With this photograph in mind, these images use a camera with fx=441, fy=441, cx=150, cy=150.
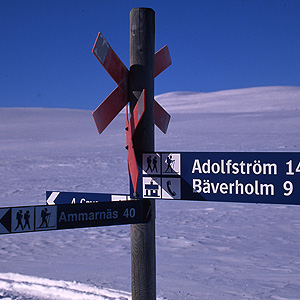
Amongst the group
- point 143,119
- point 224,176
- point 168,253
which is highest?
point 143,119

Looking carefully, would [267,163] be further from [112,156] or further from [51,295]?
[112,156]

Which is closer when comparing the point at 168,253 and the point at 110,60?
the point at 110,60

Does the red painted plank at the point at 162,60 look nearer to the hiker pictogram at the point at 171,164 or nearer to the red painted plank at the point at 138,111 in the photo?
the red painted plank at the point at 138,111

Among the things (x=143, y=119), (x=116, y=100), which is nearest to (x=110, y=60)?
(x=116, y=100)

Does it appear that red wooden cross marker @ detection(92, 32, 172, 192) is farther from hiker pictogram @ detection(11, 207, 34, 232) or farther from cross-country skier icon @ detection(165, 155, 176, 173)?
hiker pictogram @ detection(11, 207, 34, 232)

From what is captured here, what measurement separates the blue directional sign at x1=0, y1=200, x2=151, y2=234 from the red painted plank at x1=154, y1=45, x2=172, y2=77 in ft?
2.41

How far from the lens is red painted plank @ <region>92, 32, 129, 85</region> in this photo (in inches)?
75.0

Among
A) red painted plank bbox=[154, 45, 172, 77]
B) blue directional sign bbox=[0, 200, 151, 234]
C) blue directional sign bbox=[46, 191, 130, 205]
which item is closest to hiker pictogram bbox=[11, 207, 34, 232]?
blue directional sign bbox=[0, 200, 151, 234]

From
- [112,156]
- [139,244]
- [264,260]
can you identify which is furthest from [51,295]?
[112,156]

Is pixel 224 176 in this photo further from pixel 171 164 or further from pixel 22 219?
pixel 22 219

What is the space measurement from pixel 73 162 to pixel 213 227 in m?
6.54

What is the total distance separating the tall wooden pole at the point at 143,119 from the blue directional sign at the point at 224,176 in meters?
0.10

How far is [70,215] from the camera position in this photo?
189 cm

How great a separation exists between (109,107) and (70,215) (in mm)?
528
